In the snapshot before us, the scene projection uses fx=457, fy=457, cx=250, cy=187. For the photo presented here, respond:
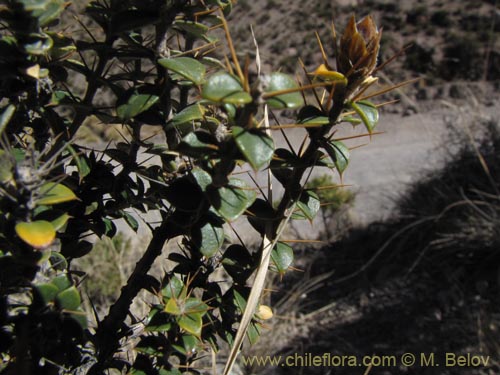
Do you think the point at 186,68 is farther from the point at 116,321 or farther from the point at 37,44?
the point at 116,321

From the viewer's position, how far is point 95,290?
7.48 ft

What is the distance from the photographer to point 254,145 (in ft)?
1.22

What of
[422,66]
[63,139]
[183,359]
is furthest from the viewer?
[422,66]

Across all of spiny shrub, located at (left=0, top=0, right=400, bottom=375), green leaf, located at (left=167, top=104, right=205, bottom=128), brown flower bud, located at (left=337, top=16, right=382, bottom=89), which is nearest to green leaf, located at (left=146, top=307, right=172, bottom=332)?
spiny shrub, located at (left=0, top=0, right=400, bottom=375)

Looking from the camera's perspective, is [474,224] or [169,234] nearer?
[169,234]

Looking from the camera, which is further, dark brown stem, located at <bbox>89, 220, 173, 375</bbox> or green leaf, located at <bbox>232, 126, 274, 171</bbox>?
dark brown stem, located at <bbox>89, 220, 173, 375</bbox>

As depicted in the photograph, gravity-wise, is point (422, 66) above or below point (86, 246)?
below

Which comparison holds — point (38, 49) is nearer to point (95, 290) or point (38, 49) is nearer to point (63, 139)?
point (63, 139)

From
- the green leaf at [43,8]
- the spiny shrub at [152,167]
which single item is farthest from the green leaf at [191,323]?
the green leaf at [43,8]

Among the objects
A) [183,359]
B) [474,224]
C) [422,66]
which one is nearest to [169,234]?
[183,359]

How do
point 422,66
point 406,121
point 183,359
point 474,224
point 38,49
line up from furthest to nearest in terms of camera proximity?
1. point 422,66
2. point 406,121
3. point 474,224
4. point 183,359
5. point 38,49

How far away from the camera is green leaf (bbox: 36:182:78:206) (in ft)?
1.25

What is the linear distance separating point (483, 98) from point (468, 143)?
2453 millimetres

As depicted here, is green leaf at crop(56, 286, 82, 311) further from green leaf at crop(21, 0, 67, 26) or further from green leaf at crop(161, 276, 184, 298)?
green leaf at crop(21, 0, 67, 26)
